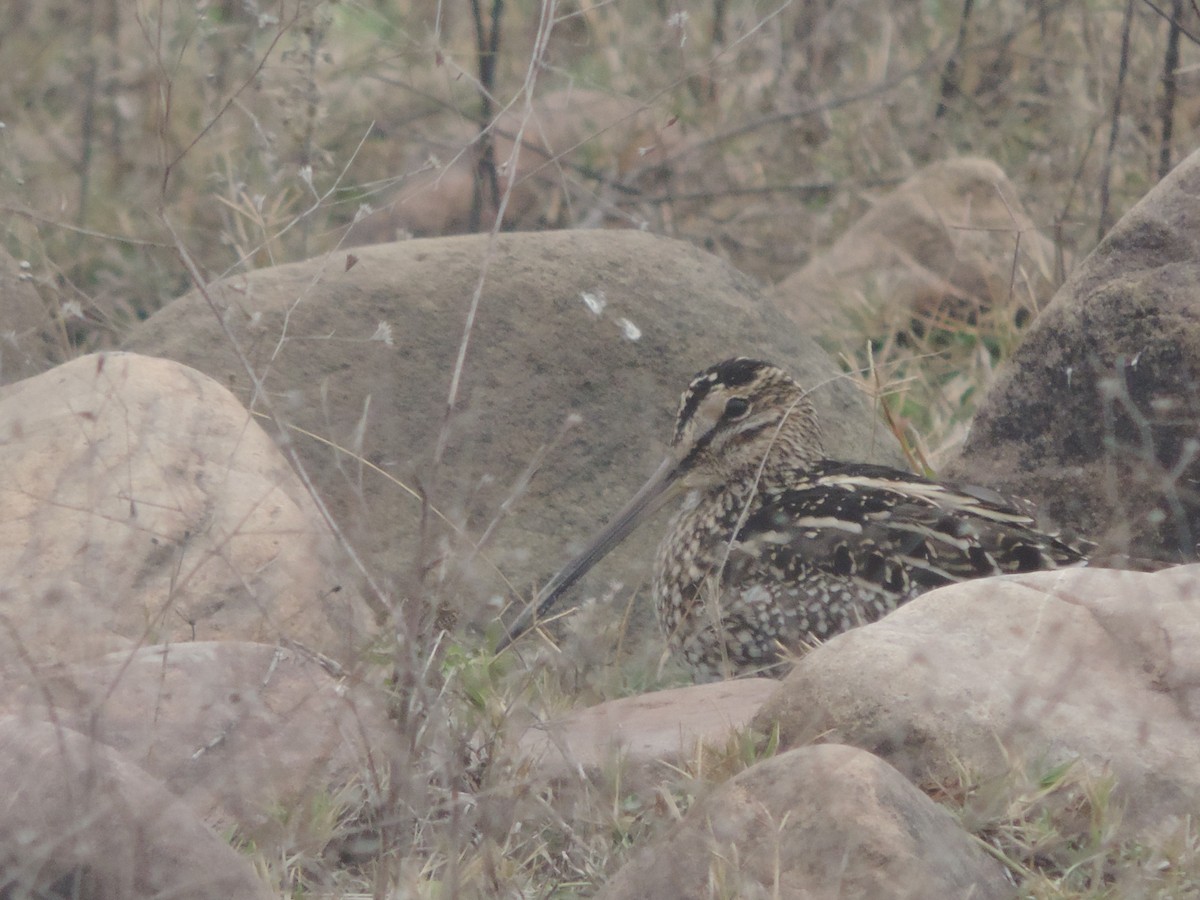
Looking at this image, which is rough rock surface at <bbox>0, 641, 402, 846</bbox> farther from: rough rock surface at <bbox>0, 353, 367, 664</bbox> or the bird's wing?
the bird's wing

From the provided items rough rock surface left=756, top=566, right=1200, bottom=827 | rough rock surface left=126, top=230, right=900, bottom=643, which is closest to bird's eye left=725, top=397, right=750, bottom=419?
rough rock surface left=126, top=230, right=900, bottom=643

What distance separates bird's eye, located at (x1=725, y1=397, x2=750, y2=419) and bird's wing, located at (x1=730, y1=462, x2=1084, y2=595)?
0.37 m

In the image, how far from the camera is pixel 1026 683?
2.88 meters

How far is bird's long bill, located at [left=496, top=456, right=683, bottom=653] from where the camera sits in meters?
4.50

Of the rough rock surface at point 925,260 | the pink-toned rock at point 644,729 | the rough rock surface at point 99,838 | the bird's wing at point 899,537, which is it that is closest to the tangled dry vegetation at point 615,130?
the rough rock surface at point 925,260

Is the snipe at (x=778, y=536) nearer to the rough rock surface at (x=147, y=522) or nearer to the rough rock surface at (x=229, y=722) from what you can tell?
the rough rock surface at (x=147, y=522)

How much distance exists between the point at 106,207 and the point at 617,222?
209 cm

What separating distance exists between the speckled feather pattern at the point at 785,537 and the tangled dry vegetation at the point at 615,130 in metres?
0.59

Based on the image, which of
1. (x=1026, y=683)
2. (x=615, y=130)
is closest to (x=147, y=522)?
(x=1026, y=683)

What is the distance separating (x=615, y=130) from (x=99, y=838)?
568 centimetres

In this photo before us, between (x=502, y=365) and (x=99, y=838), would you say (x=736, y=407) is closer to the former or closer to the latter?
(x=502, y=365)

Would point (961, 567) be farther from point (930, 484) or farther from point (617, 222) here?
point (617, 222)

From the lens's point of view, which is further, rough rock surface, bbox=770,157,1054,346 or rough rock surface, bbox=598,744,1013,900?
rough rock surface, bbox=770,157,1054,346

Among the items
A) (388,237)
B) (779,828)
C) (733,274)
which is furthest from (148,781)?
(388,237)
